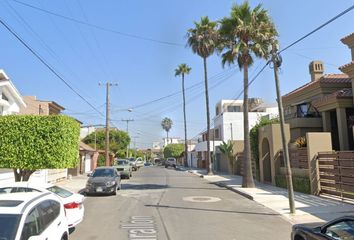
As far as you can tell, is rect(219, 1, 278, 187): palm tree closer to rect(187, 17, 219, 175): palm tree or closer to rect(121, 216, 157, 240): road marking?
rect(121, 216, 157, 240): road marking

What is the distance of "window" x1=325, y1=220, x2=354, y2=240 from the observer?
618 cm

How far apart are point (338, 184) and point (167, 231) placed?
9658 millimetres

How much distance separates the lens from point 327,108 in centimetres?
2473

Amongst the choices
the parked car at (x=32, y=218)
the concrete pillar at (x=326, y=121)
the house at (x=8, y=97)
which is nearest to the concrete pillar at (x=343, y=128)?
the concrete pillar at (x=326, y=121)

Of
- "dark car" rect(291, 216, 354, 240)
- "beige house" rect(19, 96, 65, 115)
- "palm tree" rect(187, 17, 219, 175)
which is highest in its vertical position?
"palm tree" rect(187, 17, 219, 175)

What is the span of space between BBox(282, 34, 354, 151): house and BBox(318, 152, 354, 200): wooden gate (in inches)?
183

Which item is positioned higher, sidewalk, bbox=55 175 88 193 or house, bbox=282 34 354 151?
house, bbox=282 34 354 151

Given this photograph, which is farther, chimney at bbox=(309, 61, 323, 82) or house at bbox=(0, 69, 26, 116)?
chimney at bbox=(309, 61, 323, 82)

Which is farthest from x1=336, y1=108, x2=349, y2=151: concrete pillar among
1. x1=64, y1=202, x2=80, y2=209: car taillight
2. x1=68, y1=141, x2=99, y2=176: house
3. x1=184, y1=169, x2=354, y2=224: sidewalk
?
x1=68, y1=141, x2=99, y2=176: house

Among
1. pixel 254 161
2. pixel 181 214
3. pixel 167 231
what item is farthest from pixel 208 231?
pixel 254 161

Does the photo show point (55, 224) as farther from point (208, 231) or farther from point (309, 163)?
point (309, 163)

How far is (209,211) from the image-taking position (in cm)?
1573

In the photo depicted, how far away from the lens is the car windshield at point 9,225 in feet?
18.7

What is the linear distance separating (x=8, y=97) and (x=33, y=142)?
983 centimetres
